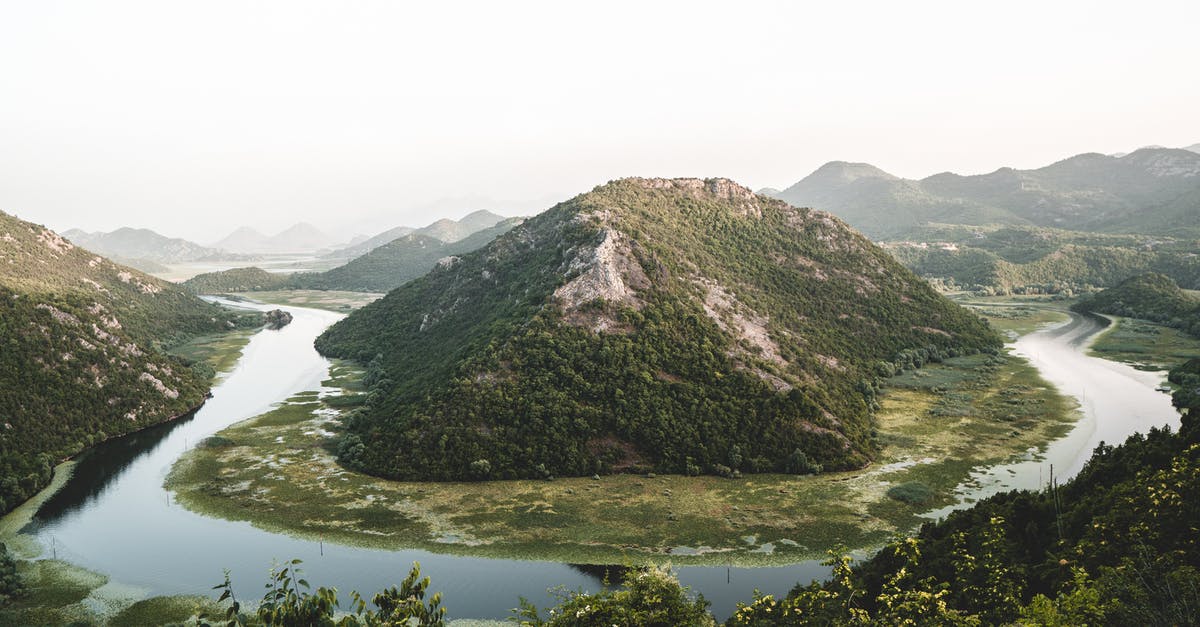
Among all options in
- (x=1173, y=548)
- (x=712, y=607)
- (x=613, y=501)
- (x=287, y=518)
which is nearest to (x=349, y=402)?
(x=287, y=518)

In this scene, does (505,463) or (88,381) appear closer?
(505,463)

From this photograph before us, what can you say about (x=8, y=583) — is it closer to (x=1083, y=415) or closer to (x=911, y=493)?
(x=911, y=493)

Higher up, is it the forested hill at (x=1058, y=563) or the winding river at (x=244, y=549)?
the forested hill at (x=1058, y=563)

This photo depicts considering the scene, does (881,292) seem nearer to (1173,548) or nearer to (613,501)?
(613,501)

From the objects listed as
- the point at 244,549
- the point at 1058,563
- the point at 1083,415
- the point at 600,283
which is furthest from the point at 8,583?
the point at 1083,415

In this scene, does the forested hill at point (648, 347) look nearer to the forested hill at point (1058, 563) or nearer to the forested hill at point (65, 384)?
the forested hill at point (1058, 563)

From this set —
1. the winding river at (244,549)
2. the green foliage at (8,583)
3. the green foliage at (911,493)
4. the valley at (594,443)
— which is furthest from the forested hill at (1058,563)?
the green foliage at (8,583)
